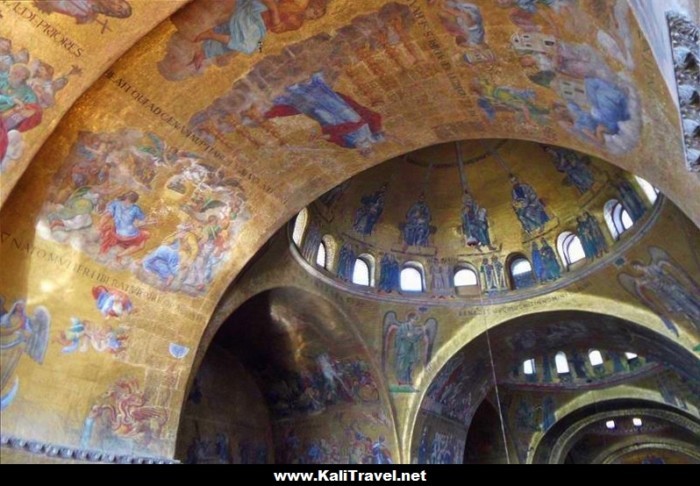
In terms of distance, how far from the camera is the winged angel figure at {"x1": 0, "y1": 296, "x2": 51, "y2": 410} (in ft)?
30.9

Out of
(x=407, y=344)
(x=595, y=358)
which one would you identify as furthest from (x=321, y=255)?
(x=595, y=358)

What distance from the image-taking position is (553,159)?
1623cm

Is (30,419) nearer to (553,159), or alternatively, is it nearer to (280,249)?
(280,249)

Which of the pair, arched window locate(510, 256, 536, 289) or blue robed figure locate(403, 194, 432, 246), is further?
blue robed figure locate(403, 194, 432, 246)

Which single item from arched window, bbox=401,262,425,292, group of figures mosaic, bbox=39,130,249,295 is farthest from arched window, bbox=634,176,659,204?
group of figures mosaic, bbox=39,130,249,295

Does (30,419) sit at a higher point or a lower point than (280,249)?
lower

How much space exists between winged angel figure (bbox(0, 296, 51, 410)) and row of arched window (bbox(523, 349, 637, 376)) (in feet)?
59.6

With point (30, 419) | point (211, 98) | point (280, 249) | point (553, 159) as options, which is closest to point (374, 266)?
point (280, 249)

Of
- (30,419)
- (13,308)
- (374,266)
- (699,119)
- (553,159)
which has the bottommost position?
(30,419)

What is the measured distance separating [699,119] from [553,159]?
11440mm

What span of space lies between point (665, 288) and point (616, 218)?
7.21 ft

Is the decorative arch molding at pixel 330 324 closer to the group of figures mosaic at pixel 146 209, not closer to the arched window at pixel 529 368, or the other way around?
the group of figures mosaic at pixel 146 209

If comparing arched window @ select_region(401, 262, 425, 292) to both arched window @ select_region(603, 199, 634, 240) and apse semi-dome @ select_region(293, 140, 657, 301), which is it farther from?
arched window @ select_region(603, 199, 634, 240)

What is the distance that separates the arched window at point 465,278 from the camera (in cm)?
1862
